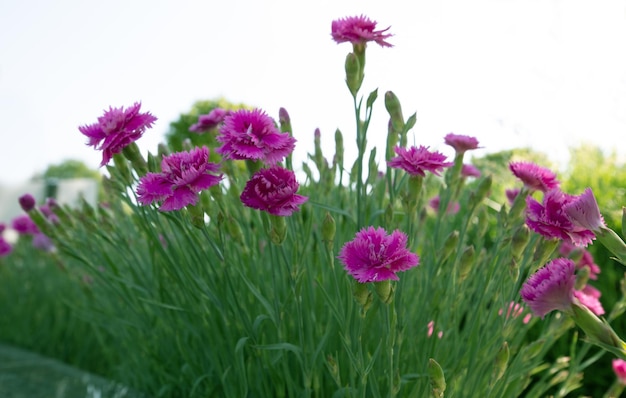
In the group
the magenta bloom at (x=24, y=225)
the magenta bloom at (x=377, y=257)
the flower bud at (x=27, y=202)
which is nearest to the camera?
the magenta bloom at (x=377, y=257)

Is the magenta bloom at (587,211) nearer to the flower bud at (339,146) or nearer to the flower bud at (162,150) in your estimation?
the flower bud at (339,146)

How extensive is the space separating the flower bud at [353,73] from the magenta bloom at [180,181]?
338mm

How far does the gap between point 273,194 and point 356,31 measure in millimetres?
425

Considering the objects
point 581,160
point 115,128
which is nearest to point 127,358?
point 115,128

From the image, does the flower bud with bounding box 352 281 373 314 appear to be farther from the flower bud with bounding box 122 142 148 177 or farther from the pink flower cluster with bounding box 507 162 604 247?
the flower bud with bounding box 122 142 148 177

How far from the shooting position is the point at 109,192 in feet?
6.54

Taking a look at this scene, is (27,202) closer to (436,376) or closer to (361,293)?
(361,293)

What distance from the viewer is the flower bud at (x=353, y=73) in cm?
129

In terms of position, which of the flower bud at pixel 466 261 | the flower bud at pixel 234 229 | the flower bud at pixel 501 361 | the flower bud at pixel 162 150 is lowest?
the flower bud at pixel 501 361

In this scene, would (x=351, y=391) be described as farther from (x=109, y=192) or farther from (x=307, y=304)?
(x=109, y=192)

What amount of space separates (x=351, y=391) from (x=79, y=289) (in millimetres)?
1751

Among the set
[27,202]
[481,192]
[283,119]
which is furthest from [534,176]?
[27,202]

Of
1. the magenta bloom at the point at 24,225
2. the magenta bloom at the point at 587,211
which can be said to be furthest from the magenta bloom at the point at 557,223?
the magenta bloom at the point at 24,225

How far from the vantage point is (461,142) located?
144 centimetres
